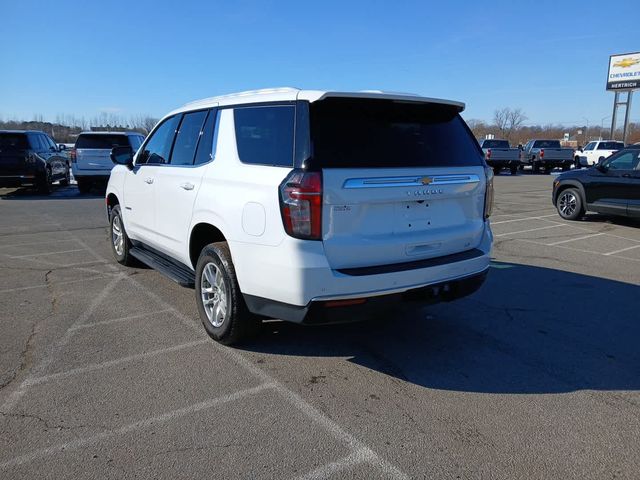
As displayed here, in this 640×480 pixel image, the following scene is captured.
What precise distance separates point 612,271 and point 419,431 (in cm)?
501

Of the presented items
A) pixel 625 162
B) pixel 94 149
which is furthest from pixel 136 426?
pixel 94 149

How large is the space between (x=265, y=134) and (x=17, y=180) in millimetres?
14753

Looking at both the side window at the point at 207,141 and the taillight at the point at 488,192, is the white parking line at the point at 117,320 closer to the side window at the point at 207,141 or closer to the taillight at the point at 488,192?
the side window at the point at 207,141

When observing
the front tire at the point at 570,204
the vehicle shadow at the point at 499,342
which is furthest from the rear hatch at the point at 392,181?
the front tire at the point at 570,204

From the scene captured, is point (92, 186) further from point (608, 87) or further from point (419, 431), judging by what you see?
point (608, 87)

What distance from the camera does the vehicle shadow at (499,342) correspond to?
3.67m

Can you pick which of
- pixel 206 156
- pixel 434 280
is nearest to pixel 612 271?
pixel 434 280

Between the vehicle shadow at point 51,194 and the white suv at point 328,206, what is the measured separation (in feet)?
44.1

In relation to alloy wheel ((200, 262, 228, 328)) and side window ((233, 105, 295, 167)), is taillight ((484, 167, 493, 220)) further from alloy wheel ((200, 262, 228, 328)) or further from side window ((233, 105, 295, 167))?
alloy wheel ((200, 262, 228, 328))

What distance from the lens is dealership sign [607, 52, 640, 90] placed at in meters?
47.4

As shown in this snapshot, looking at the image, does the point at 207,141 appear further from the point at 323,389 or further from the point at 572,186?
the point at 572,186

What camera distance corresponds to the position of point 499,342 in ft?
14.2

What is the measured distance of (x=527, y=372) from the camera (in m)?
3.75

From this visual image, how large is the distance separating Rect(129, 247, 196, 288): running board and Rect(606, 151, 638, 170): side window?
8871 millimetres
